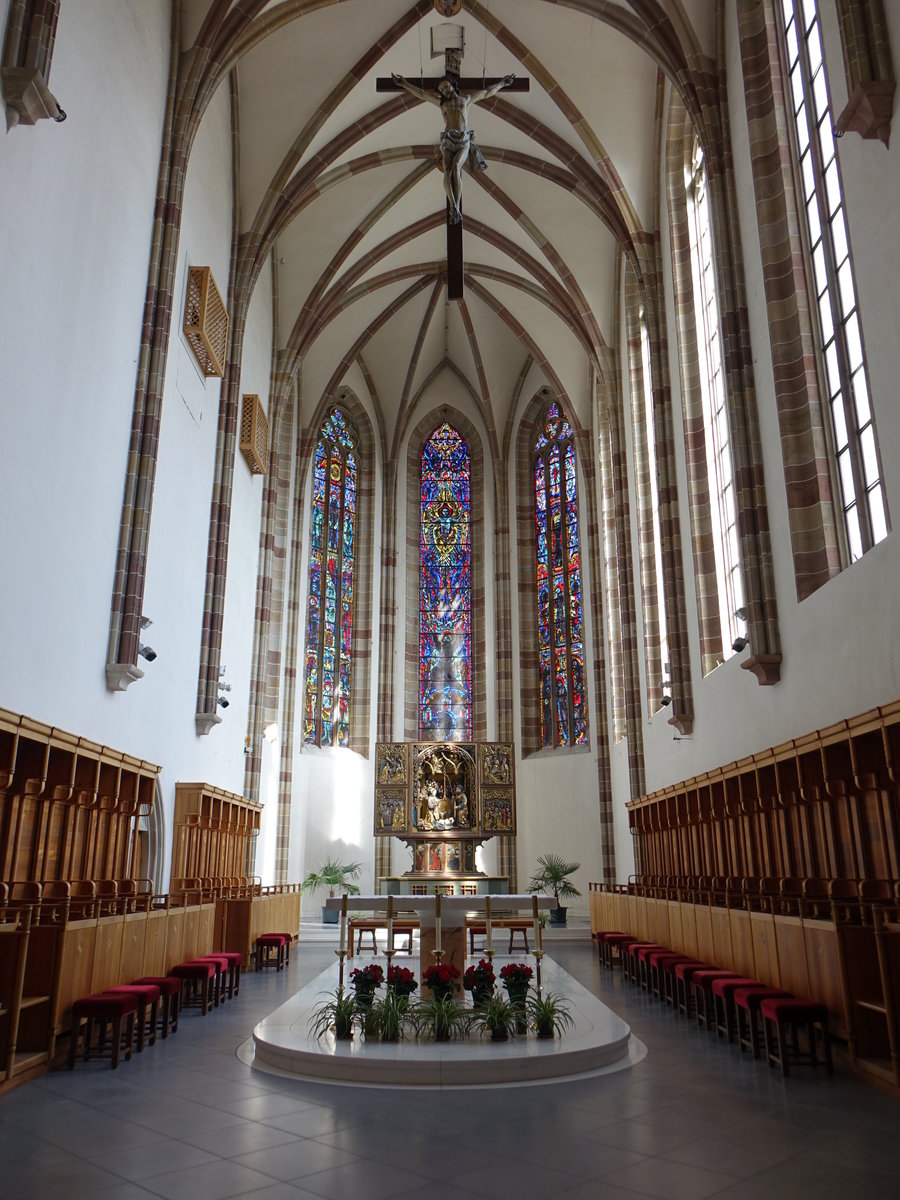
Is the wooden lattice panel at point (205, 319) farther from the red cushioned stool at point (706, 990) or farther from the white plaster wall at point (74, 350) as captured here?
the red cushioned stool at point (706, 990)

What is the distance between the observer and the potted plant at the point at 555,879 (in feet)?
65.2

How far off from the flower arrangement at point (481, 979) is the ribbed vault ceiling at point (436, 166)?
455 inches

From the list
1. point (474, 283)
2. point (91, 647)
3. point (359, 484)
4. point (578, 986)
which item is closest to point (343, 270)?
point (474, 283)

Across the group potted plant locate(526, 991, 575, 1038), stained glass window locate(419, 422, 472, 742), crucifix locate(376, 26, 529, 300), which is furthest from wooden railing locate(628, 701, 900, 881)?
stained glass window locate(419, 422, 472, 742)

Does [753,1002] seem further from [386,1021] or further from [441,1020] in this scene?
[386,1021]

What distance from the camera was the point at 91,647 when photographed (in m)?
10.2

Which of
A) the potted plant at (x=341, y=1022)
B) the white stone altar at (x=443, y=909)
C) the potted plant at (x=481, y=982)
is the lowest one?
the potted plant at (x=341, y=1022)

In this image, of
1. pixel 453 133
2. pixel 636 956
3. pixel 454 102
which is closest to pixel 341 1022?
pixel 636 956

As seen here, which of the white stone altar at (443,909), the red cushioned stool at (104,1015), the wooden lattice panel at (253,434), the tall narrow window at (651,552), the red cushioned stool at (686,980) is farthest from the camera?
the tall narrow window at (651,552)

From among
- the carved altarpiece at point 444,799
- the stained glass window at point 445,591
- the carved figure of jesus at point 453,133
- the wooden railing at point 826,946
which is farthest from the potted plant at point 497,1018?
the stained glass window at point 445,591

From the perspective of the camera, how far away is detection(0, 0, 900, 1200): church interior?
6324 mm

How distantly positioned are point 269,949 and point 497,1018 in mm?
7583

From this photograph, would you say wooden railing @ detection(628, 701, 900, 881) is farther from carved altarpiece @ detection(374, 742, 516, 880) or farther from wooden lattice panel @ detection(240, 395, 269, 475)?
wooden lattice panel @ detection(240, 395, 269, 475)

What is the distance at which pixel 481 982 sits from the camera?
315 inches
